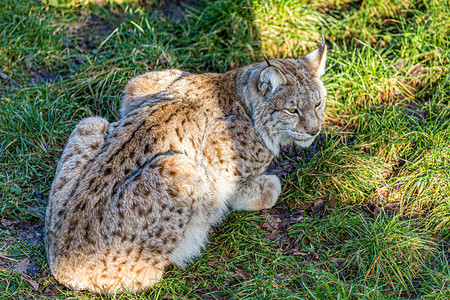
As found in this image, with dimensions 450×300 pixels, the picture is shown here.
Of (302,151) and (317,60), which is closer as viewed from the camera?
(317,60)

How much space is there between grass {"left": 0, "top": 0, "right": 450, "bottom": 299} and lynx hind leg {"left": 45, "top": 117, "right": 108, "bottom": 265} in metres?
0.58

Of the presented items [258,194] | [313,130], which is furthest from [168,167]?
[313,130]

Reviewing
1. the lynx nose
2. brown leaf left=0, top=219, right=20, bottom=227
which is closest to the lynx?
the lynx nose

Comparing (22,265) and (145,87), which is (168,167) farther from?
(22,265)

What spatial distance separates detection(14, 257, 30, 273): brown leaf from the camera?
13.8ft

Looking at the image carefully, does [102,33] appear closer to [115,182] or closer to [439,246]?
[115,182]

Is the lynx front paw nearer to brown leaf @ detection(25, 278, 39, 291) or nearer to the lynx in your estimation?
the lynx

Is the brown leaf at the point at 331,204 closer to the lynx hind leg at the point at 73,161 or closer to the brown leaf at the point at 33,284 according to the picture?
the lynx hind leg at the point at 73,161

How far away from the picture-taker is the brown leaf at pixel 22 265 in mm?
4207

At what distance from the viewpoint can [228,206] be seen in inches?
189

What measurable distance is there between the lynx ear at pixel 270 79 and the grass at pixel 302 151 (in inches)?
42.7

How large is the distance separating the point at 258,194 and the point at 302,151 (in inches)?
42.2

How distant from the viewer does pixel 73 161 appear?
4145mm

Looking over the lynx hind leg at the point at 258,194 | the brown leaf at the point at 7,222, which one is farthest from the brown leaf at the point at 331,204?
the brown leaf at the point at 7,222
